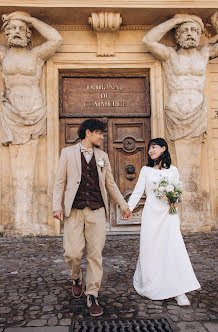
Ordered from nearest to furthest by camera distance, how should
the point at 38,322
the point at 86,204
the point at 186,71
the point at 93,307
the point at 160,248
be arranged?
the point at 38,322 → the point at 93,307 → the point at 86,204 → the point at 160,248 → the point at 186,71

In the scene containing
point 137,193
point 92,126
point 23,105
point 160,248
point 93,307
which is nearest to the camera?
point 93,307

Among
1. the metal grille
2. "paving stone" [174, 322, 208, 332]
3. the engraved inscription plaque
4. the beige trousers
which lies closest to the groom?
the beige trousers

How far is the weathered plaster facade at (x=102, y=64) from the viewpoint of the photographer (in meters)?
6.43

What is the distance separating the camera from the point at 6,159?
21.5 ft

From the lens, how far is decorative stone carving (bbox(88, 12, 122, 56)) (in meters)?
6.64

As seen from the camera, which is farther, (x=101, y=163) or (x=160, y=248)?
(x=160, y=248)

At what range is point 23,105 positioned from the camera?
20.8ft

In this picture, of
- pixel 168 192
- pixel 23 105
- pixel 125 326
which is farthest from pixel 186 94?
pixel 125 326

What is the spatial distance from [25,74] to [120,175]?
117 inches

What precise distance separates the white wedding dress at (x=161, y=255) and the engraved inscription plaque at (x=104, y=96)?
4.09 m

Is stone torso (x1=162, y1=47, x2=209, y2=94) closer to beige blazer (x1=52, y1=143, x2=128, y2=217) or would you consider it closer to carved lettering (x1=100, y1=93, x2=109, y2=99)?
carved lettering (x1=100, y1=93, x2=109, y2=99)

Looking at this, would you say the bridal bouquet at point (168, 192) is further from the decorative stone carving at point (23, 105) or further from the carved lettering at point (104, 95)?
the carved lettering at point (104, 95)

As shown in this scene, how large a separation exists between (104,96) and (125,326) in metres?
5.56

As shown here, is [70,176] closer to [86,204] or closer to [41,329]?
[86,204]
